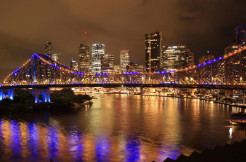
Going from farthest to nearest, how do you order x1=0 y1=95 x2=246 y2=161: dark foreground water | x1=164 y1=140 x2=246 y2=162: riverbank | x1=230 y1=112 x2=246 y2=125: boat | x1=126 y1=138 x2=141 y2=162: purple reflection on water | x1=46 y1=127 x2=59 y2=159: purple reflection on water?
x1=230 y1=112 x2=246 y2=125: boat
x1=46 y1=127 x2=59 y2=159: purple reflection on water
x1=0 y1=95 x2=246 y2=161: dark foreground water
x1=126 y1=138 x2=141 y2=162: purple reflection on water
x1=164 y1=140 x2=246 y2=162: riverbank

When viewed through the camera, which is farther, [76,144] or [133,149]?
[76,144]

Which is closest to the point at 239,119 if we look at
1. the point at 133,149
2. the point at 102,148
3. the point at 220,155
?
the point at 133,149

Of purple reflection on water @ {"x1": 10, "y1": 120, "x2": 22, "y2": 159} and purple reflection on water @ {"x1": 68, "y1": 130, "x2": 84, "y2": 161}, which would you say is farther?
purple reflection on water @ {"x1": 10, "y1": 120, "x2": 22, "y2": 159}

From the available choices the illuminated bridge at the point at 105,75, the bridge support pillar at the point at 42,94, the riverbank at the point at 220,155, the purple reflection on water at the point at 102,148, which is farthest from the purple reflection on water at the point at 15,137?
the illuminated bridge at the point at 105,75

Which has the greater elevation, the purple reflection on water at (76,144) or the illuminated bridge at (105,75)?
the illuminated bridge at (105,75)

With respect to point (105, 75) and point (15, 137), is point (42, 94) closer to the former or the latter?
point (105, 75)

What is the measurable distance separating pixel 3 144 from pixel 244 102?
52.1 m

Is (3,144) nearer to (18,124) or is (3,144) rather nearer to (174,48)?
(18,124)

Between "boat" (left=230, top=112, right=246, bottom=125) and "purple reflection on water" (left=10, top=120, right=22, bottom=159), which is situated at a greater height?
"boat" (left=230, top=112, right=246, bottom=125)

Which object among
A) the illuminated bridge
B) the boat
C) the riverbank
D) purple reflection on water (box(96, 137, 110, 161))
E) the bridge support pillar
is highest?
the illuminated bridge

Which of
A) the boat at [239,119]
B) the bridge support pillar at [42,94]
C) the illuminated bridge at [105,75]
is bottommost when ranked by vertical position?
the boat at [239,119]

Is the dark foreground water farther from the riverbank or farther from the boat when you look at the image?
the riverbank

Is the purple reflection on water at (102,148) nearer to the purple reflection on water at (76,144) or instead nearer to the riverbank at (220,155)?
the purple reflection on water at (76,144)

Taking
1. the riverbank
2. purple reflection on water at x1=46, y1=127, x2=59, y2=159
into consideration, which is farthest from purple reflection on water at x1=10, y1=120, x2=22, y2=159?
the riverbank
